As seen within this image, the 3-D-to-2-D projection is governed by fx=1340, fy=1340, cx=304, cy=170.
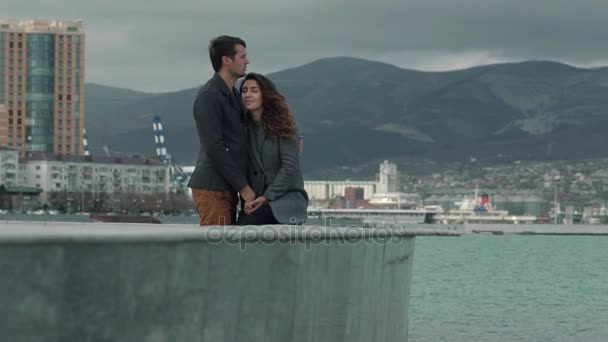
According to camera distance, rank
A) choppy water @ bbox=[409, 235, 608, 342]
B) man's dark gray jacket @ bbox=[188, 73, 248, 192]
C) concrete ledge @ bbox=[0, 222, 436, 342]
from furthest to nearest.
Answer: choppy water @ bbox=[409, 235, 608, 342] < man's dark gray jacket @ bbox=[188, 73, 248, 192] < concrete ledge @ bbox=[0, 222, 436, 342]

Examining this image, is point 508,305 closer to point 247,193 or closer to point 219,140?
point 247,193

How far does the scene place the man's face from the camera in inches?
325

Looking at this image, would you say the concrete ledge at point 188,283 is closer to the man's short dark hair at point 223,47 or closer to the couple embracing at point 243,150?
the couple embracing at point 243,150

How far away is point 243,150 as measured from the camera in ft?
26.7

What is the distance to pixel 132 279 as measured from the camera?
5199 mm

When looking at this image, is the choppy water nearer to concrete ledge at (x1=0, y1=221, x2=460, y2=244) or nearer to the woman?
the woman

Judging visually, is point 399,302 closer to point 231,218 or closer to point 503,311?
point 231,218

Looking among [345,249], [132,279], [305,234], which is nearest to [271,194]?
[345,249]

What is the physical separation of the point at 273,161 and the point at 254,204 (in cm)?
36

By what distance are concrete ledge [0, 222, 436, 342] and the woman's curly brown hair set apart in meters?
0.80

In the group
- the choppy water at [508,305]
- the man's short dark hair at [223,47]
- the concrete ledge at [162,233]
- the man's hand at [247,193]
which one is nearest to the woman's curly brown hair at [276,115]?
the man's short dark hair at [223,47]

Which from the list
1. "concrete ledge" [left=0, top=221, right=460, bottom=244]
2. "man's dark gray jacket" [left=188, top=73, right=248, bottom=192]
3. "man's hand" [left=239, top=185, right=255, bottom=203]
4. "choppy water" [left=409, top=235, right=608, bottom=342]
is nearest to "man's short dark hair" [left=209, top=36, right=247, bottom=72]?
"man's dark gray jacket" [left=188, top=73, right=248, bottom=192]

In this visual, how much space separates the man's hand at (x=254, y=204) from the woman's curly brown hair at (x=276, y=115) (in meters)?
0.43

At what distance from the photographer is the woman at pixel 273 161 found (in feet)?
26.6
